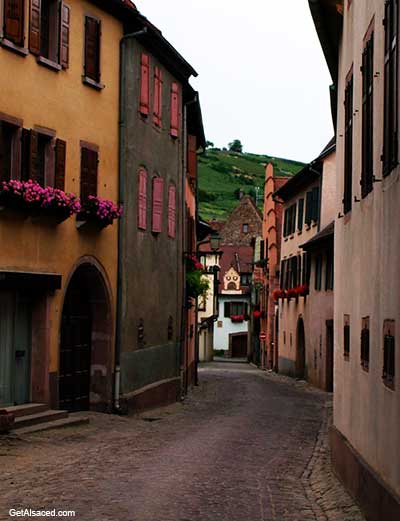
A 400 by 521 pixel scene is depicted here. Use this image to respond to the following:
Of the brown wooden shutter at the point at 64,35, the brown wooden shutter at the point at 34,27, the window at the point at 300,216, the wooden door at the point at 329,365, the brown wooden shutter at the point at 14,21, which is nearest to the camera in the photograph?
the brown wooden shutter at the point at 14,21

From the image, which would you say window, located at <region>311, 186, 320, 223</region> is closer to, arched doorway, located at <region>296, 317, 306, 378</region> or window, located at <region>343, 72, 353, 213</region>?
arched doorway, located at <region>296, 317, 306, 378</region>

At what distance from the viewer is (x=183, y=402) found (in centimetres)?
3134

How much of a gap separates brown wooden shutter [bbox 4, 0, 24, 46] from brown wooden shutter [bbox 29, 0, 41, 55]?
0.51m

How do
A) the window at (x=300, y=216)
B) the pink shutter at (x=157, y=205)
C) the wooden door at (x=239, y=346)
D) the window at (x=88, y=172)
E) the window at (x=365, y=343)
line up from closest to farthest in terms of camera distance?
the window at (x=365, y=343) → the window at (x=88, y=172) → the pink shutter at (x=157, y=205) → the window at (x=300, y=216) → the wooden door at (x=239, y=346)

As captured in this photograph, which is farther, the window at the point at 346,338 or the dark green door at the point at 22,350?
the dark green door at the point at 22,350

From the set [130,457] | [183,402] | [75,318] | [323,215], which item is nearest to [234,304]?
[323,215]

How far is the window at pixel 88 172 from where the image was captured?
2284 cm

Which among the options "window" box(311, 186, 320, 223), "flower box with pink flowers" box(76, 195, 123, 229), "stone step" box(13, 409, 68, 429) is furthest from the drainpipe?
"window" box(311, 186, 320, 223)

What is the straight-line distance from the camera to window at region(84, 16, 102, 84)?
23078mm

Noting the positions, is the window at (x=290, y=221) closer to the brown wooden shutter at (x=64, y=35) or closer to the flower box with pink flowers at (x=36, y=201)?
the brown wooden shutter at (x=64, y=35)

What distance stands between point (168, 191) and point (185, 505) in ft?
60.1

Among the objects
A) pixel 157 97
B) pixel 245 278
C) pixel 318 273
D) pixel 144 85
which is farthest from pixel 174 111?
pixel 245 278

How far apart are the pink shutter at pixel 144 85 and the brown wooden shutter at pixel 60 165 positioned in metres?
5.20

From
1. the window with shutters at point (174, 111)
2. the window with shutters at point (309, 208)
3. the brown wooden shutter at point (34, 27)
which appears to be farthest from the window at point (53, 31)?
the window with shutters at point (309, 208)
